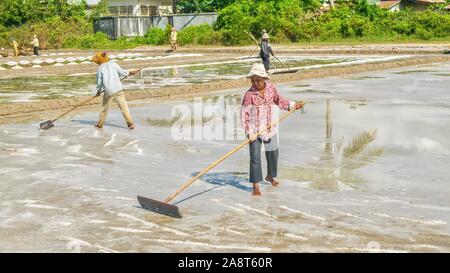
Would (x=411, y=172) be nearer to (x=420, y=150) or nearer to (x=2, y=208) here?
(x=420, y=150)

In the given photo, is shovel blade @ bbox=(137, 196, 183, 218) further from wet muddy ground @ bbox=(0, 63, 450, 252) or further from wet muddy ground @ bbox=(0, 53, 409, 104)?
wet muddy ground @ bbox=(0, 53, 409, 104)

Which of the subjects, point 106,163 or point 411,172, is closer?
point 411,172

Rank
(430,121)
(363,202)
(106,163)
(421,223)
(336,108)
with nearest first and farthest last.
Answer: (421,223) → (363,202) → (106,163) → (430,121) → (336,108)

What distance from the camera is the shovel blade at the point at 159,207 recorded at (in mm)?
7500

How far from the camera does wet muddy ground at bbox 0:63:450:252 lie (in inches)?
265

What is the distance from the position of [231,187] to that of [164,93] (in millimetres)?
10779

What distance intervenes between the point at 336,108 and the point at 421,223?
8.86m

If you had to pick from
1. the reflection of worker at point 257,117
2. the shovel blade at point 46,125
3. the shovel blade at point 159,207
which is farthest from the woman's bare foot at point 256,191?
the shovel blade at point 46,125

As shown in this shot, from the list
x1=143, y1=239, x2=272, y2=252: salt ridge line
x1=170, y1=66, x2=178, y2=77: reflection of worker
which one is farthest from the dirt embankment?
x1=143, y1=239, x2=272, y2=252: salt ridge line

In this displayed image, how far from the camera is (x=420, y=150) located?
10.8m

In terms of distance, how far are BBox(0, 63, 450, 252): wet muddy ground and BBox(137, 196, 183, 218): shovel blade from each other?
0.27 ft

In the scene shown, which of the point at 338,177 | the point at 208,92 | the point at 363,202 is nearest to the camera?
the point at 363,202

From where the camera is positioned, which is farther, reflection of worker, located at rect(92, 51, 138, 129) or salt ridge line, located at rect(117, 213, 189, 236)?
reflection of worker, located at rect(92, 51, 138, 129)
